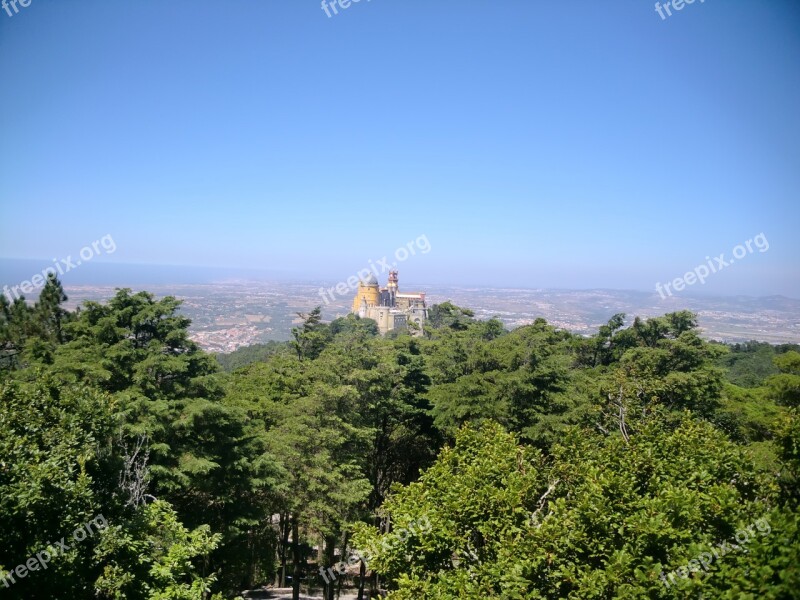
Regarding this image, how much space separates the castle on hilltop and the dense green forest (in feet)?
206

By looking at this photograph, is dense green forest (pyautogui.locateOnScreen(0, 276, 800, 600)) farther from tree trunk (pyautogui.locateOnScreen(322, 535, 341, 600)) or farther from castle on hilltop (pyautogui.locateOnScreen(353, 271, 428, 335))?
castle on hilltop (pyautogui.locateOnScreen(353, 271, 428, 335))

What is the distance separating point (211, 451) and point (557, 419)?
10.5 meters

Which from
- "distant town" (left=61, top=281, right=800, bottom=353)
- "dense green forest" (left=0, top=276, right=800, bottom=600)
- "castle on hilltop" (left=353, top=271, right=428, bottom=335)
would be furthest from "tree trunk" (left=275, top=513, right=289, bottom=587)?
"castle on hilltop" (left=353, top=271, right=428, bottom=335)

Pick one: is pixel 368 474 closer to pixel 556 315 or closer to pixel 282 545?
pixel 282 545

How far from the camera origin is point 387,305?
9494 cm

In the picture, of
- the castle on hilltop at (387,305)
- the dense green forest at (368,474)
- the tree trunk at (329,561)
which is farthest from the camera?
the castle on hilltop at (387,305)

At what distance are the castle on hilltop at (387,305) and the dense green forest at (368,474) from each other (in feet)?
206

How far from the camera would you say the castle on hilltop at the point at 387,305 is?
84.0 meters

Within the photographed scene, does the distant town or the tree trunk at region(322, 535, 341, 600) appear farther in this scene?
the distant town

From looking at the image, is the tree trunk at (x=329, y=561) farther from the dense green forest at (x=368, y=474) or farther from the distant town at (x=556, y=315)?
the distant town at (x=556, y=315)

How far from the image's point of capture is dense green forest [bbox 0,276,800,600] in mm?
5527

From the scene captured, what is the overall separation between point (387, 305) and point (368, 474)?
3023 inches

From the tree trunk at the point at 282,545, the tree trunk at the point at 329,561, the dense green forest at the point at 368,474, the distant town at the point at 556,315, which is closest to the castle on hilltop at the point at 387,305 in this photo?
the distant town at the point at 556,315

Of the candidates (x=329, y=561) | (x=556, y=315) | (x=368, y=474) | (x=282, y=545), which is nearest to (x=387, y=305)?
(x=556, y=315)
